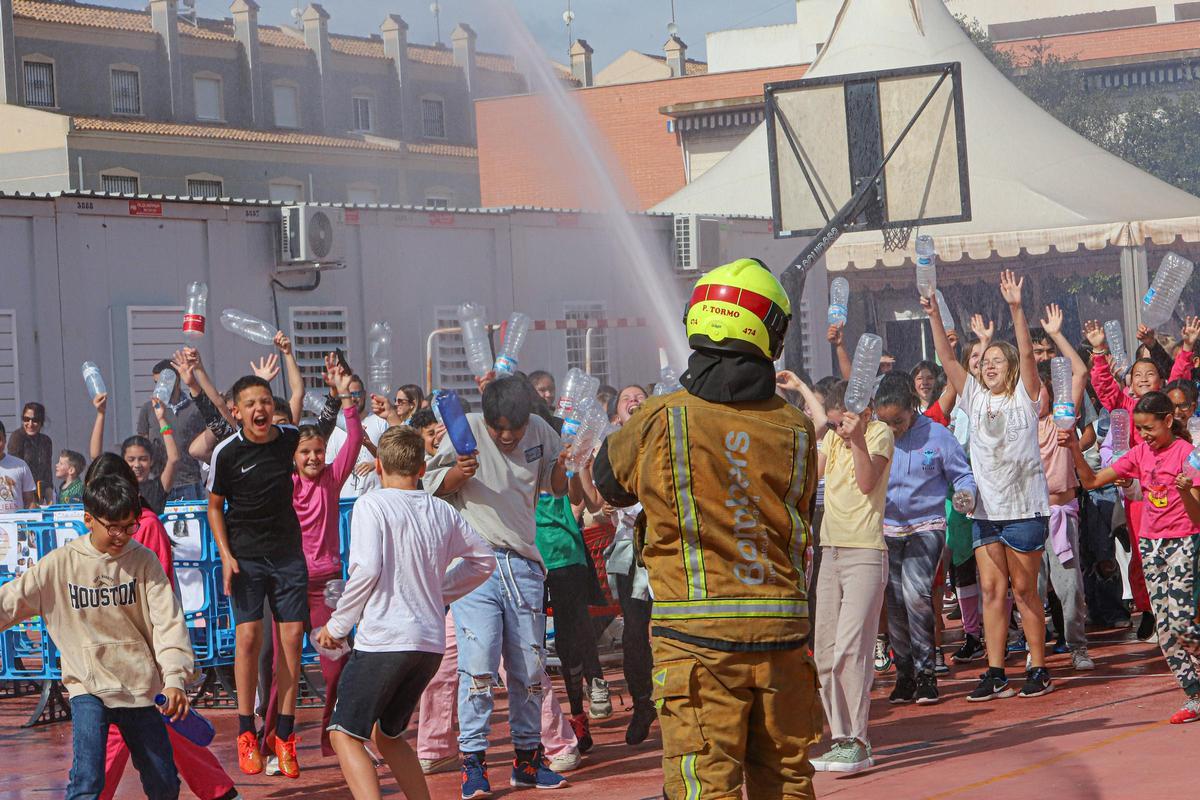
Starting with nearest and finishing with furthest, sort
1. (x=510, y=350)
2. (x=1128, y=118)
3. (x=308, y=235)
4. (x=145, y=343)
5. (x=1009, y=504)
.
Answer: (x=1009, y=504) → (x=510, y=350) → (x=145, y=343) → (x=308, y=235) → (x=1128, y=118)

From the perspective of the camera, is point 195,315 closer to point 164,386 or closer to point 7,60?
point 164,386

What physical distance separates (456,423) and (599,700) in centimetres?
254

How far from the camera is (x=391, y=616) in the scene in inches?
252

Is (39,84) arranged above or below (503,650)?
above

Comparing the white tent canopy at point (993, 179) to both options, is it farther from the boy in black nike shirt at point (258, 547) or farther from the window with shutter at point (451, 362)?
the boy in black nike shirt at point (258, 547)

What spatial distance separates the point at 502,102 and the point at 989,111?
13.8 m

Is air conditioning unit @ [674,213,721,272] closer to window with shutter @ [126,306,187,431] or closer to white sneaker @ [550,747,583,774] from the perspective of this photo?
window with shutter @ [126,306,187,431]

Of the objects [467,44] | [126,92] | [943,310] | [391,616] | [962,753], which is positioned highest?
[126,92]

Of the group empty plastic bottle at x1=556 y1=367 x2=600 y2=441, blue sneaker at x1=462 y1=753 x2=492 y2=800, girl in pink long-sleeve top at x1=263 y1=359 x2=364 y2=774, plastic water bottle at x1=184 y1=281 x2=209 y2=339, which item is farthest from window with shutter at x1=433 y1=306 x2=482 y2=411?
blue sneaker at x1=462 y1=753 x2=492 y2=800

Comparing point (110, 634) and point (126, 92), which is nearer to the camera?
point (110, 634)

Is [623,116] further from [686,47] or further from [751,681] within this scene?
[751,681]

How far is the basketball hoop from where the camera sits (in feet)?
54.9

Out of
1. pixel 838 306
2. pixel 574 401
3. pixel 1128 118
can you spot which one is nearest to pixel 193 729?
pixel 574 401

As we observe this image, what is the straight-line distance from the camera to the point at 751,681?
4691 mm
